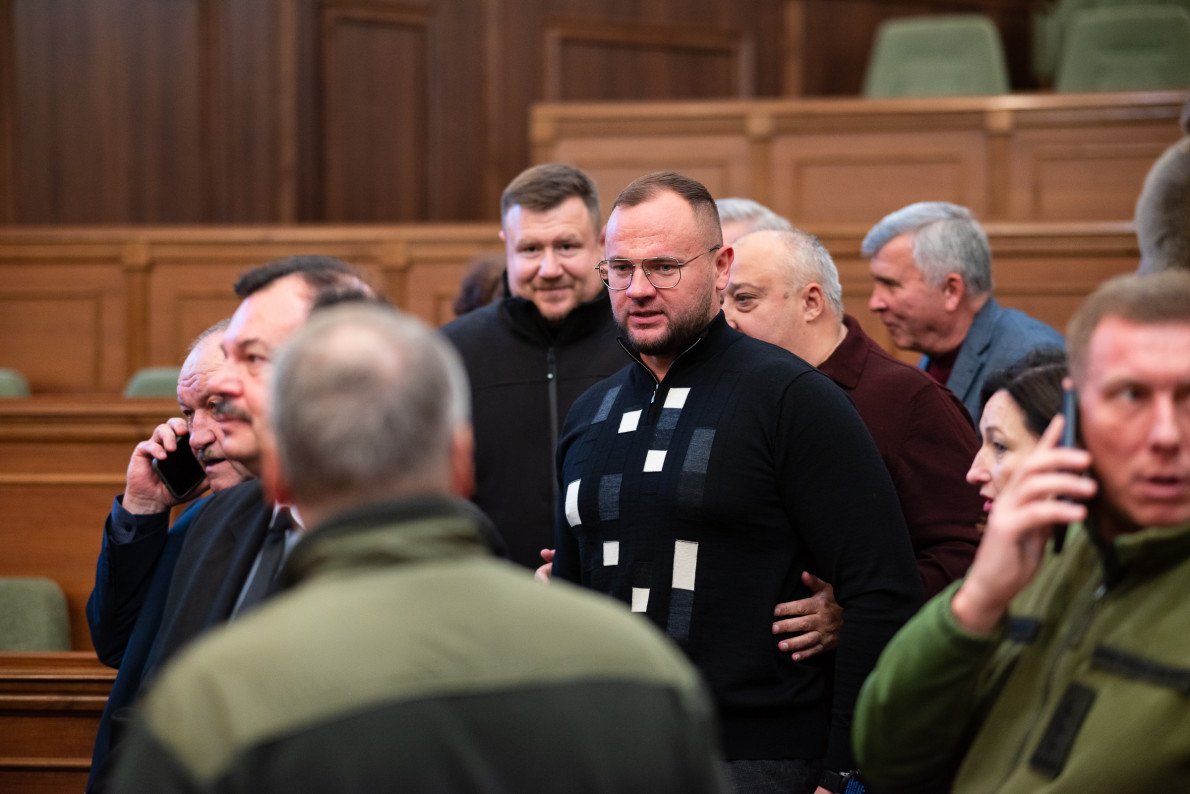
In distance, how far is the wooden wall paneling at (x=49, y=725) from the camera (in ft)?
9.21

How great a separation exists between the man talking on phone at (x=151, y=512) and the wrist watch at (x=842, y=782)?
978 mm

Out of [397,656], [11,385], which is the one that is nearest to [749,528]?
[397,656]

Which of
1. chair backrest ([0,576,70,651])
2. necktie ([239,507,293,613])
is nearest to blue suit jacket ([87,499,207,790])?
necktie ([239,507,293,613])

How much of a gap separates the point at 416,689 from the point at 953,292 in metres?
2.74

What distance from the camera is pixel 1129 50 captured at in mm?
6867

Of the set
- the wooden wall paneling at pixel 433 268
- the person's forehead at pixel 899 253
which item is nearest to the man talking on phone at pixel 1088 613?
the person's forehead at pixel 899 253

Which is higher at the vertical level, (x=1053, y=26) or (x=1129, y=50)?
(x=1053, y=26)

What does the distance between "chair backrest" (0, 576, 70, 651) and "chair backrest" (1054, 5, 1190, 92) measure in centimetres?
540

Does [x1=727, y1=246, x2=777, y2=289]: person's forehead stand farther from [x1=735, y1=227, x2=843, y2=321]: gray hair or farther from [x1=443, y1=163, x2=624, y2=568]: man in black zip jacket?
[x1=443, y1=163, x2=624, y2=568]: man in black zip jacket

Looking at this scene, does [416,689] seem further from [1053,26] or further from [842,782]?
[1053,26]

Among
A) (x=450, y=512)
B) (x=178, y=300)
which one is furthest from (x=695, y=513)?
(x=178, y=300)

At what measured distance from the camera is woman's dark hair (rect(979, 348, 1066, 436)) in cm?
178

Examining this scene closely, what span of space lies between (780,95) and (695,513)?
20.3 ft

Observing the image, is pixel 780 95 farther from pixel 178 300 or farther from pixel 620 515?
pixel 620 515
